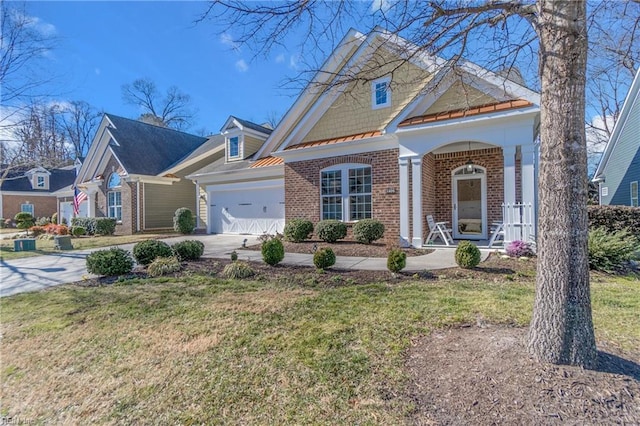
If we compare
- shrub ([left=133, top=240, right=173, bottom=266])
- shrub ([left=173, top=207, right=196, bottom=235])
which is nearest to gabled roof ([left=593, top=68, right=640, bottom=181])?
shrub ([left=133, top=240, right=173, bottom=266])

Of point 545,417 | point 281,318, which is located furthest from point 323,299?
point 545,417

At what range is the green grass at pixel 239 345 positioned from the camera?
8.11 ft

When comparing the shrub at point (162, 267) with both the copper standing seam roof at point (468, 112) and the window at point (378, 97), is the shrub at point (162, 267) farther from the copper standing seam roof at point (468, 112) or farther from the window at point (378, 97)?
the window at point (378, 97)

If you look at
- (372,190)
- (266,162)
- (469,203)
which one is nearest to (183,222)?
(266,162)

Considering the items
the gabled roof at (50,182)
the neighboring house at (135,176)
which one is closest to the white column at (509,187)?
the neighboring house at (135,176)

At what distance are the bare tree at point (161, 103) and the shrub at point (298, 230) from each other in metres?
33.2

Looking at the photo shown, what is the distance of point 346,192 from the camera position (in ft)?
36.0

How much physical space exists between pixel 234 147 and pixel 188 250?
32.4 ft

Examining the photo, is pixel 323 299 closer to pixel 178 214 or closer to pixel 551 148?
pixel 551 148

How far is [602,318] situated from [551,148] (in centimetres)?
260

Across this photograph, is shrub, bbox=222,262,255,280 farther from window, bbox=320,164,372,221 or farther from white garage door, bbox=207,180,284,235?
white garage door, bbox=207,180,284,235

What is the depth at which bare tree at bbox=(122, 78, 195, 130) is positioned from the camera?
3747cm

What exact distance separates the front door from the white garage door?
686 cm

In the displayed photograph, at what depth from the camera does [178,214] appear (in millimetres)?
16500
